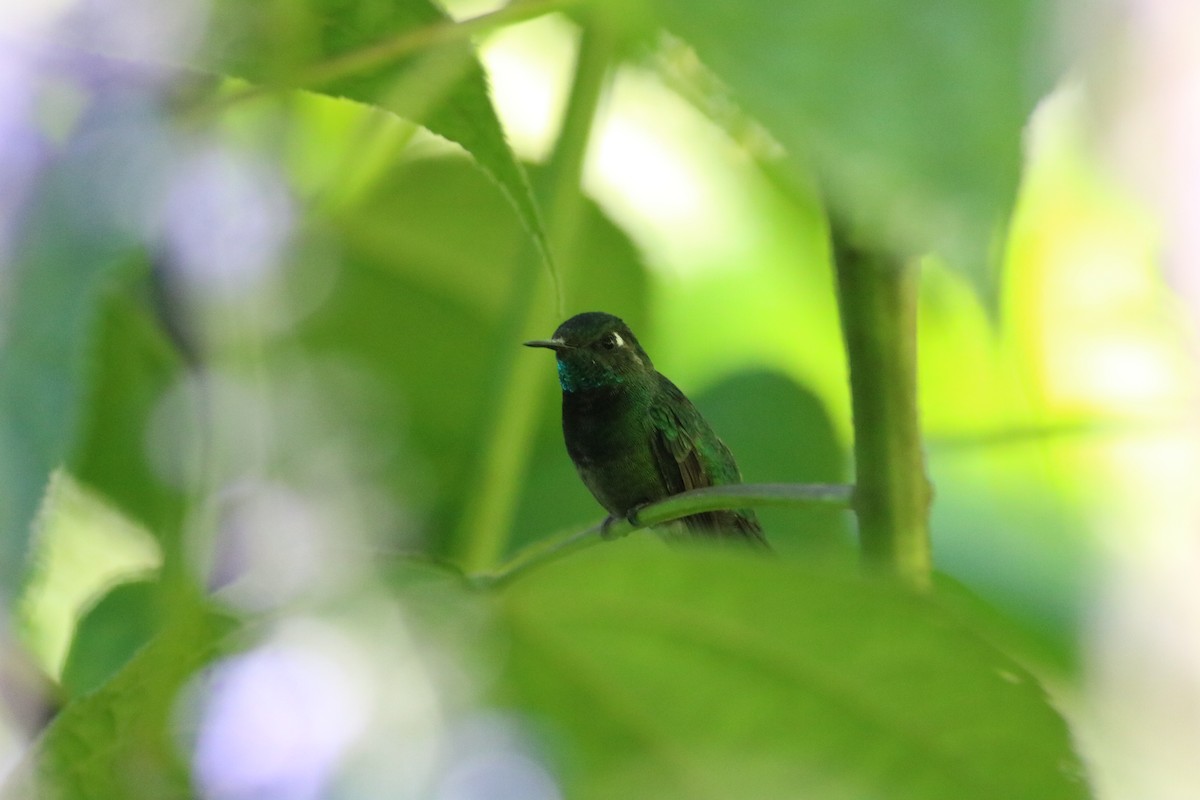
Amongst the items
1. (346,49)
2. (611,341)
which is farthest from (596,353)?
(346,49)

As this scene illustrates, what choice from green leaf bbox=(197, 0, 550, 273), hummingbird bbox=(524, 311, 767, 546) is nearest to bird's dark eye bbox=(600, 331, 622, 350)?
hummingbird bbox=(524, 311, 767, 546)

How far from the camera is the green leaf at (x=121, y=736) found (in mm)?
201

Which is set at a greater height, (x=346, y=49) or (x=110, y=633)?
(x=346, y=49)

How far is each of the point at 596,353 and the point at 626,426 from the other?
0.05 metres

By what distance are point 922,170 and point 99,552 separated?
0.30 m

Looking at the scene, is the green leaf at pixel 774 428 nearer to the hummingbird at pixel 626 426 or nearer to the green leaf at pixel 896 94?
the hummingbird at pixel 626 426

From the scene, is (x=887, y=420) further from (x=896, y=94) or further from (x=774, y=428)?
(x=774, y=428)

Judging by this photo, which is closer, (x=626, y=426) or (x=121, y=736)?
(x=121, y=736)

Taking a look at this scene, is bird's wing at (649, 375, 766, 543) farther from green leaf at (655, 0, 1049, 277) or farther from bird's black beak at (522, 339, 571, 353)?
green leaf at (655, 0, 1049, 277)

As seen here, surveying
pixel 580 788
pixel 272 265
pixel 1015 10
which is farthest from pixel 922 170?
pixel 272 265

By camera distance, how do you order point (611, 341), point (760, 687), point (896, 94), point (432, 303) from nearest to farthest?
point (896, 94)
point (760, 687)
point (611, 341)
point (432, 303)

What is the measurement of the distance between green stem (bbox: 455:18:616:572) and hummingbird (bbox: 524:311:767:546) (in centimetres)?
1

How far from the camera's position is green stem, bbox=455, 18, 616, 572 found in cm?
26

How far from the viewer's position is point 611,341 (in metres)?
0.28
